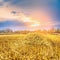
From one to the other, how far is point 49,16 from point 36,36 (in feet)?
1.50

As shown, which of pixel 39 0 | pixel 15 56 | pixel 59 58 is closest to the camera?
pixel 15 56


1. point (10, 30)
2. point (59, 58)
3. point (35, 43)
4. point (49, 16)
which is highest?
point (49, 16)

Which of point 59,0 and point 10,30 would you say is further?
point 59,0

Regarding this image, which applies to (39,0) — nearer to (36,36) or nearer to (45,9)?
(45,9)

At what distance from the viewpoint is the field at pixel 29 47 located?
7.77ft

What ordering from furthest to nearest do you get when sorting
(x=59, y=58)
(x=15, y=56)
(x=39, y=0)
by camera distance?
1. (x=39, y=0)
2. (x=59, y=58)
3. (x=15, y=56)

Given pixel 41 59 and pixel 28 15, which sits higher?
pixel 28 15

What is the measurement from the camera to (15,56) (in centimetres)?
236

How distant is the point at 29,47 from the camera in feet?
8.07

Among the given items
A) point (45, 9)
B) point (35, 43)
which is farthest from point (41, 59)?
point (45, 9)

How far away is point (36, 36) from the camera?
255 cm

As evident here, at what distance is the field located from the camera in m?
2.37

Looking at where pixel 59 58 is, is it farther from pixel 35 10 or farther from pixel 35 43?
pixel 35 10

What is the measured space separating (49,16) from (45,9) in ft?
0.44
